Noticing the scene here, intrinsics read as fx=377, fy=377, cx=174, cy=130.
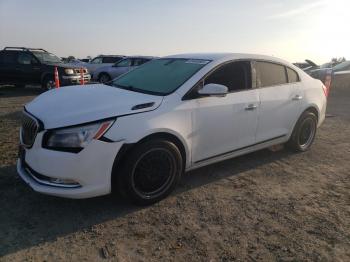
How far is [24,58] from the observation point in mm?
15414

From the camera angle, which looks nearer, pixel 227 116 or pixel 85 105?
pixel 85 105

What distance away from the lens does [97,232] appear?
371 centimetres

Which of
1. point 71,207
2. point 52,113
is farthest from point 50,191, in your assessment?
point 52,113

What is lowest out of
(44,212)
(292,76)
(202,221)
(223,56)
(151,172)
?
(202,221)

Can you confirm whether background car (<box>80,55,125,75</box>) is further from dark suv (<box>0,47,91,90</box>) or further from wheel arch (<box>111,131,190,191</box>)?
wheel arch (<box>111,131,190,191</box>)

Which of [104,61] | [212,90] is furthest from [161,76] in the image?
[104,61]

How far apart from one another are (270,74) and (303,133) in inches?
55.2

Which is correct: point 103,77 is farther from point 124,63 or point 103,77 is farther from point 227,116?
point 227,116

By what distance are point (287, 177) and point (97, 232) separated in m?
2.86

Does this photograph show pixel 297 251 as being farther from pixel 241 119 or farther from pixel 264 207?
pixel 241 119

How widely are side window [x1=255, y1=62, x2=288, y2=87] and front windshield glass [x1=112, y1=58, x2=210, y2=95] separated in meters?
0.96

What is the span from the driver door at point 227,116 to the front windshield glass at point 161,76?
274 mm

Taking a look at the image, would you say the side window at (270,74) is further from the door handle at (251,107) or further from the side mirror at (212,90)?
the side mirror at (212,90)

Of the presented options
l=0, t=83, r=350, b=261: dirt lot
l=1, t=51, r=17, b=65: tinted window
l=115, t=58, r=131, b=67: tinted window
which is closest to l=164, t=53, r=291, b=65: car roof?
l=0, t=83, r=350, b=261: dirt lot
